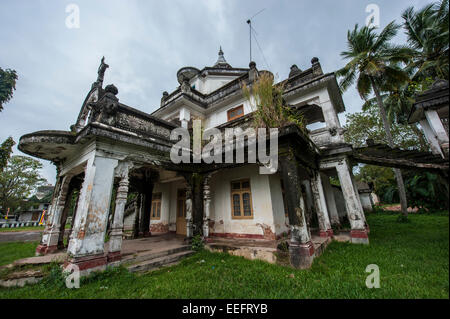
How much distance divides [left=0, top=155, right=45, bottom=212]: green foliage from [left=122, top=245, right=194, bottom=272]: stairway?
3175 cm

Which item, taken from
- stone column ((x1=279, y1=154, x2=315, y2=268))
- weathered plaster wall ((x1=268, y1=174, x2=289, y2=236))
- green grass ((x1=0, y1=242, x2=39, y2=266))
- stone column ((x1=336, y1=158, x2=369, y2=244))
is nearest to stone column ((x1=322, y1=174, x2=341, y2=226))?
stone column ((x1=336, y1=158, x2=369, y2=244))

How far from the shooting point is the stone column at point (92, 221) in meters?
4.35

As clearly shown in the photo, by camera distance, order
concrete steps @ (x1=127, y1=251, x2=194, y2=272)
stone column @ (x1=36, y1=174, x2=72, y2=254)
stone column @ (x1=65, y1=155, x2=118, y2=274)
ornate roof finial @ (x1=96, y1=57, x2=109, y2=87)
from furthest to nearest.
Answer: ornate roof finial @ (x1=96, y1=57, x2=109, y2=87), stone column @ (x1=36, y1=174, x2=72, y2=254), concrete steps @ (x1=127, y1=251, x2=194, y2=272), stone column @ (x1=65, y1=155, x2=118, y2=274)

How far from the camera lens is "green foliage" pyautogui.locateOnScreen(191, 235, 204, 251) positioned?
664 cm

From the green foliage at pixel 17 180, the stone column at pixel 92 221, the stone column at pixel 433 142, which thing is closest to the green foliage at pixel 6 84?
the green foliage at pixel 17 180

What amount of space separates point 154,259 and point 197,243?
1.67 meters

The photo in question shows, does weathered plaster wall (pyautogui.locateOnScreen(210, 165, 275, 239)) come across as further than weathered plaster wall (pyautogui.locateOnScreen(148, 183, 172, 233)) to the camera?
No

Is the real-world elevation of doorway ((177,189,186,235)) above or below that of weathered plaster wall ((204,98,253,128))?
below

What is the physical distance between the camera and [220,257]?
5.95 metres

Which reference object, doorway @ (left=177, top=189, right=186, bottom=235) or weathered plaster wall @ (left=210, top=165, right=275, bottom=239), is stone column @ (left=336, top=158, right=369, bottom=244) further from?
doorway @ (left=177, top=189, right=186, bottom=235)

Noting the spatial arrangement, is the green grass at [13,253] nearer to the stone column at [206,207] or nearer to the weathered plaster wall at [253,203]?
the stone column at [206,207]

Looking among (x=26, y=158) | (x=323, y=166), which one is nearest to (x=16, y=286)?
(x=323, y=166)

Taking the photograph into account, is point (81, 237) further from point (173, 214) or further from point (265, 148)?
point (173, 214)
